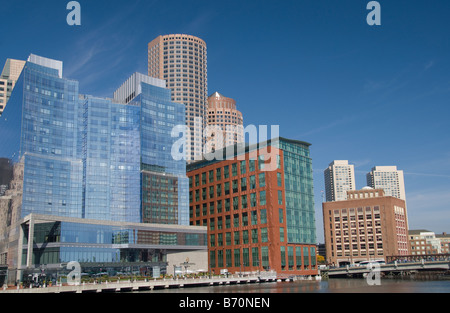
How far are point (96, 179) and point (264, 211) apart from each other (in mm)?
59647

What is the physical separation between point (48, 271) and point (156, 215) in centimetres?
4679

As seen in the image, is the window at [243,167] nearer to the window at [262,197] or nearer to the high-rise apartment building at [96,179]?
the window at [262,197]

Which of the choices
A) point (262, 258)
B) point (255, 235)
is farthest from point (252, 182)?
point (262, 258)

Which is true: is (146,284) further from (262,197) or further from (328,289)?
(262,197)

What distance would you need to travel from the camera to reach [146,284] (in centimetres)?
10588

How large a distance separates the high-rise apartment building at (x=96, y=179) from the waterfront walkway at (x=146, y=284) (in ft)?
120

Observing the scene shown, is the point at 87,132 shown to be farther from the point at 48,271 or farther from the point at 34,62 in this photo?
the point at 48,271

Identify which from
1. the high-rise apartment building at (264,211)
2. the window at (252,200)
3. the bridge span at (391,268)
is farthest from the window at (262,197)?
the bridge span at (391,268)

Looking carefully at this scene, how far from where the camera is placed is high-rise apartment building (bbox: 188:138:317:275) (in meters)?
149

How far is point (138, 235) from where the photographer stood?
512ft

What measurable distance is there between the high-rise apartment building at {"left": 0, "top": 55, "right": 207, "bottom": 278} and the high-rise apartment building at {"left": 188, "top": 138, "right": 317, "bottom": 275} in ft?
33.7
